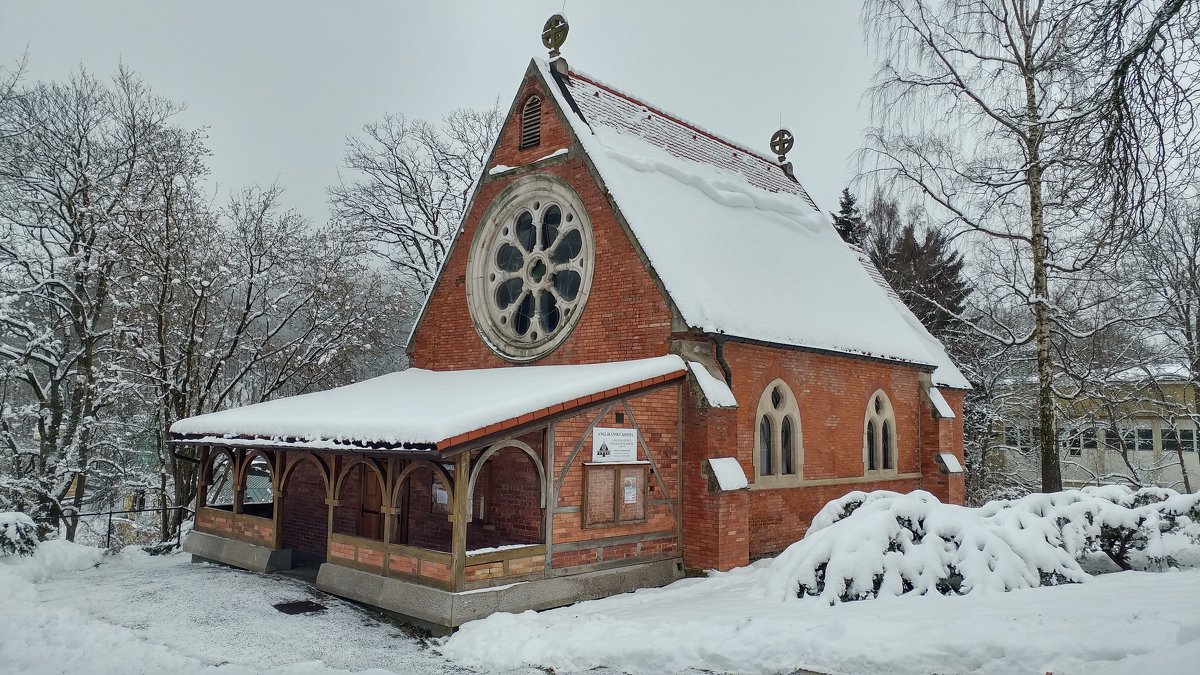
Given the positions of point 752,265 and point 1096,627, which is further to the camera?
point 752,265

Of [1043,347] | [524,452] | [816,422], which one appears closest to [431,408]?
[524,452]

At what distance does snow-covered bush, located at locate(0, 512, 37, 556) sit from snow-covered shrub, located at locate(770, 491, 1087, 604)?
11794mm

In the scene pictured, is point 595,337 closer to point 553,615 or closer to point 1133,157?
point 553,615

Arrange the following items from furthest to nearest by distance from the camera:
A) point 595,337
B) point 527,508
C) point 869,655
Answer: point 595,337, point 527,508, point 869,655

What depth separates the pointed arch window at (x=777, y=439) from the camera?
48.2 ft

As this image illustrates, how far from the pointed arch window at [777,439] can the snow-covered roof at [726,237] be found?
1.11 metres

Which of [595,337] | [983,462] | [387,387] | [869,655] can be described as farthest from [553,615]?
[983,462]

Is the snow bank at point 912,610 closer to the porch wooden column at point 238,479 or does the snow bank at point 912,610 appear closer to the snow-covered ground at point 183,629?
the snow-covered ground at point 183,629

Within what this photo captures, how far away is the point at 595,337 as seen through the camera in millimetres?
14234

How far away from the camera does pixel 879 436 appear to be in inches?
705

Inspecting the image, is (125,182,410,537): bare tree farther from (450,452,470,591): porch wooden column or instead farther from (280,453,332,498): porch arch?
(450,452,470,591): porch wooden column

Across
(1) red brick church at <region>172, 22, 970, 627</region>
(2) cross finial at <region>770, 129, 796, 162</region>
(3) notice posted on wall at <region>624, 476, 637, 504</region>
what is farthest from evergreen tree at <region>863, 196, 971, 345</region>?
(3) notice posted on wall at <region>624, 476, 637, 504</region>

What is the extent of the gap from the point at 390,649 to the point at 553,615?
2085 mm

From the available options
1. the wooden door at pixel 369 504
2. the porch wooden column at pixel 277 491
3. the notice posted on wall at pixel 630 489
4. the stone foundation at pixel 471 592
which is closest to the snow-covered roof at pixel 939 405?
the stone foundation at pixel 471 592
